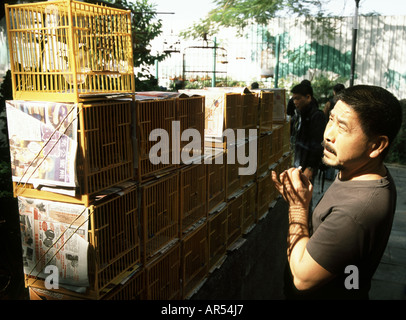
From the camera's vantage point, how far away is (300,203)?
2.04 meters

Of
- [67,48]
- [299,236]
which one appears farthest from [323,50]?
[299,236]

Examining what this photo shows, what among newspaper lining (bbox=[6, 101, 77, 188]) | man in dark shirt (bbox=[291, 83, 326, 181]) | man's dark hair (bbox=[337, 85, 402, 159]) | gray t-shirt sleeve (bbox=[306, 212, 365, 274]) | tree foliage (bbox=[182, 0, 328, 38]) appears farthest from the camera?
tree foliage (bbox=[182, 0, 328, 38])

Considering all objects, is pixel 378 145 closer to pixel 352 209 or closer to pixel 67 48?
pixel 352 209

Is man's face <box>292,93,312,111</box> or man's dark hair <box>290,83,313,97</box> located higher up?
man's dark hair <box>290,83,313,97</box>

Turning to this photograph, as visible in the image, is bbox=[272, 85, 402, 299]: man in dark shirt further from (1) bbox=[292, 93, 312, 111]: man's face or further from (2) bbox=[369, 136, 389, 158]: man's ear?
(1) bbox=[292, 93, 312, 111]: man's face

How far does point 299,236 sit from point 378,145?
22.3 inches

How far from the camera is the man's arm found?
168 cm

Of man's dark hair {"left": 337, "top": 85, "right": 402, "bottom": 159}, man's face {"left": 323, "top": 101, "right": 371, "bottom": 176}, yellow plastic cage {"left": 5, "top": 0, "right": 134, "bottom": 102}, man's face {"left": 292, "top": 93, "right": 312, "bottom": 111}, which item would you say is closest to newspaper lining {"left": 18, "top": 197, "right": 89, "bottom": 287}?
yellow plastic cage {"left": 5, "top": 0, "right": 134, "bottom": 102}

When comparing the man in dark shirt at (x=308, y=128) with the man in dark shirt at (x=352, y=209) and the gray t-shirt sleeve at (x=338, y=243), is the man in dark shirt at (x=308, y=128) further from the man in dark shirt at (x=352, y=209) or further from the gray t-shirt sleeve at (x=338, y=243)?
the gray t-shirt sleeve at (x=338, y=243)

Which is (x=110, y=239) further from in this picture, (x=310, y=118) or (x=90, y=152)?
(x=310, y=118)

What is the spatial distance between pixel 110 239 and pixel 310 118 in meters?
3.77

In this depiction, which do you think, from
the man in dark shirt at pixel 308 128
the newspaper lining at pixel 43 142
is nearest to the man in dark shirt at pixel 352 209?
the newspaper lining at pixel 43 142

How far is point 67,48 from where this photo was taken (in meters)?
2.25
